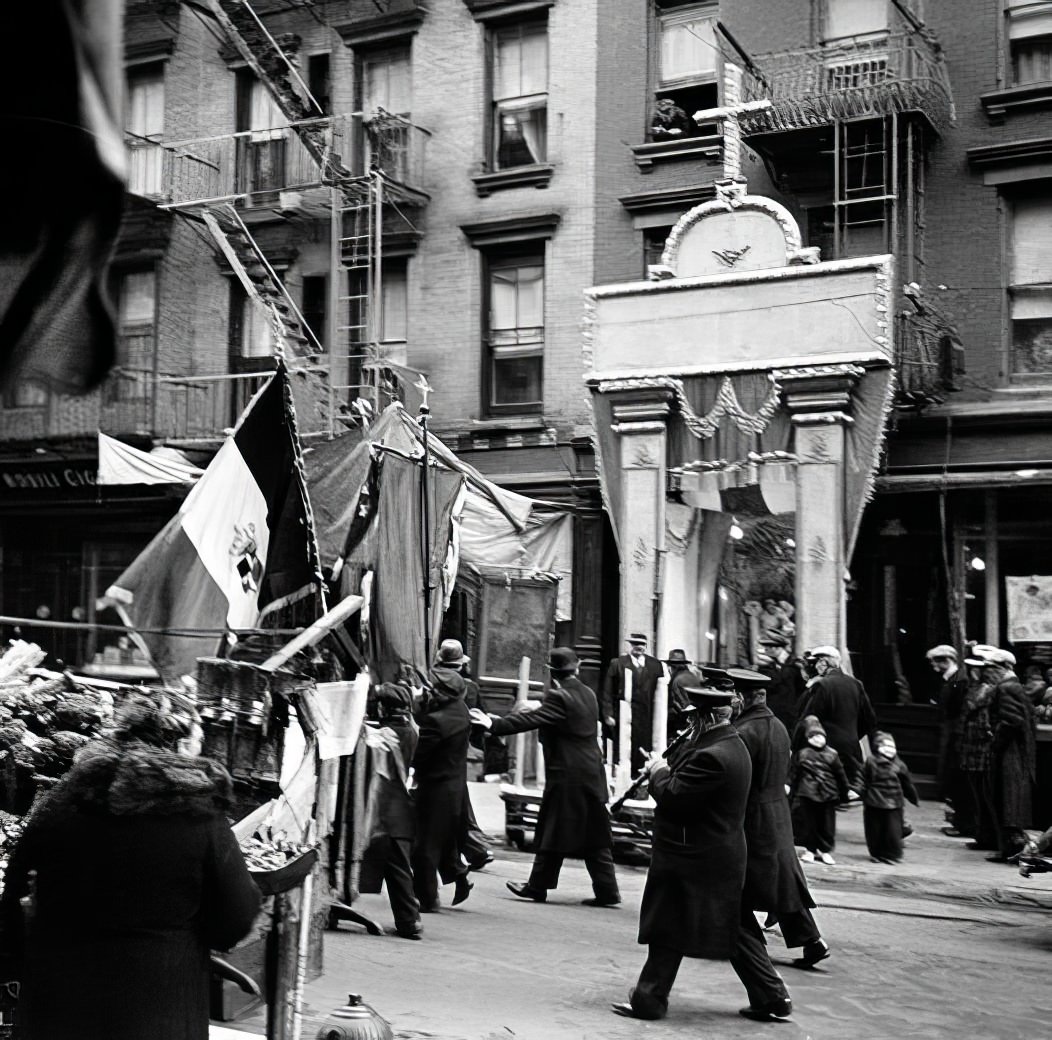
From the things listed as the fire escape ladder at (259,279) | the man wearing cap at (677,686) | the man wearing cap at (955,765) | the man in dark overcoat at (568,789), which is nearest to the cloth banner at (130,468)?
the fire escape ladder at (259,279)

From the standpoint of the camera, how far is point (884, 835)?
42.0ft

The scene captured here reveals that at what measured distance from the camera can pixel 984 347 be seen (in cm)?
1708

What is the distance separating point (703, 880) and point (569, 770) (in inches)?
140

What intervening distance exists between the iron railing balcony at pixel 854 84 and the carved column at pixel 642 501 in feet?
12.5

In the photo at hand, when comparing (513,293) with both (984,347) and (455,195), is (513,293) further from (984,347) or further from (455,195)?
(984,347)

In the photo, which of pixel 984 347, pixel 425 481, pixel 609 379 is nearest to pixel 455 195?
pixel 609 379

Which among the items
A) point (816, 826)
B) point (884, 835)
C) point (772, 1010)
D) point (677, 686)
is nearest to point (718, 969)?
point (772, 1010)

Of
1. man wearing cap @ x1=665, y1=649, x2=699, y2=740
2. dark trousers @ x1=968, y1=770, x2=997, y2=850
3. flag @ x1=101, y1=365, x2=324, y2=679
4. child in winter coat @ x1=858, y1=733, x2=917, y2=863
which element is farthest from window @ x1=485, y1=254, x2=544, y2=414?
flag @ x1=101, y1=365, x2=324, y2=679

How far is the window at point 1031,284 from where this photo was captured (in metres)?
17.1

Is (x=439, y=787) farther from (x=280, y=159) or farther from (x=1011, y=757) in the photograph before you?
(x=280, y=159)

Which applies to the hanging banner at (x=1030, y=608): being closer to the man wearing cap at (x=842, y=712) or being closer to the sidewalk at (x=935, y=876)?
the sidewalk at (x=935, y=876)

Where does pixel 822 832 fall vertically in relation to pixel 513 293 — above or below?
below

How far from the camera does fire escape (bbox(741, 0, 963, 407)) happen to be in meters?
16.6

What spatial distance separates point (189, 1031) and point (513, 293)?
17148mm
